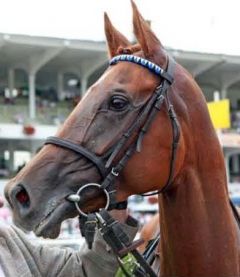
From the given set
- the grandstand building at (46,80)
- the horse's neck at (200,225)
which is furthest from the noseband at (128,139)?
the grandstand building at (46,80)

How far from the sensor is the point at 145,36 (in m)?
2.57

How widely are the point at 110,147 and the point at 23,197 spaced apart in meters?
0.40

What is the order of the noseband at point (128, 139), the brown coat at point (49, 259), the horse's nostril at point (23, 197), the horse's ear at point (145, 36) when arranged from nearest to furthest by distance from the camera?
the horse's nostril at point (23, 197), the noseband at point (128, 139), the horse's ear at point (145, 36), the brown coat at point (49, 259)

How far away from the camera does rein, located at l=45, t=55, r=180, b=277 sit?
93.2 inches

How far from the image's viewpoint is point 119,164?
2.40 m

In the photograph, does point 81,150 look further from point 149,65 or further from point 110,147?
point 149,65

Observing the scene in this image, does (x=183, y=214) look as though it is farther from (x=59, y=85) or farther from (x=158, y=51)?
(x=59, y=85)

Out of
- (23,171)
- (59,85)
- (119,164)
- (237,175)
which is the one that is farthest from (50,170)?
(237,175)

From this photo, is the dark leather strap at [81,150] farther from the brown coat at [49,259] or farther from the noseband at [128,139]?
the brown coat at [49,259]

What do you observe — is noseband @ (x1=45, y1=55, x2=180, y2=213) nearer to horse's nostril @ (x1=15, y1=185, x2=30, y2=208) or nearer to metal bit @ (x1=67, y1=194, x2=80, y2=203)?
metal bit @ (x1=67, y1=194, x2=80, y2=203)

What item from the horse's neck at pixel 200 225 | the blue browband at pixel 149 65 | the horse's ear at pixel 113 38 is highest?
the horse's ear at pixel 113 38

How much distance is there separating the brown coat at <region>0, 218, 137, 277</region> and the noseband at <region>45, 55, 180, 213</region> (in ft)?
1.48

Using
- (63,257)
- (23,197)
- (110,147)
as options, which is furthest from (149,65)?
(63,257)

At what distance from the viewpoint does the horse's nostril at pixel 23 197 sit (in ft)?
7.38
